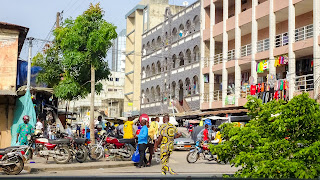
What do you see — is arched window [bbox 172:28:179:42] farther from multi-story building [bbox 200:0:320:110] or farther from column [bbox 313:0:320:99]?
column [bbox 313:0:320:99]

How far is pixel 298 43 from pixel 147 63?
29667 millimetres

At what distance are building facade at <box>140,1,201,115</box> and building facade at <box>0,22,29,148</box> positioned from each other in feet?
69.5

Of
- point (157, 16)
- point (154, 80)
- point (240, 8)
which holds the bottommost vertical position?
point (154, 80)

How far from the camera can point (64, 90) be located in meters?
27.0

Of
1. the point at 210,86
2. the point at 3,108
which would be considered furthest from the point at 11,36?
the point at 210,86

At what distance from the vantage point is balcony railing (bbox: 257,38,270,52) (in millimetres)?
35447

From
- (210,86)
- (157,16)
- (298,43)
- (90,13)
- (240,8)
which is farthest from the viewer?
(157,16)

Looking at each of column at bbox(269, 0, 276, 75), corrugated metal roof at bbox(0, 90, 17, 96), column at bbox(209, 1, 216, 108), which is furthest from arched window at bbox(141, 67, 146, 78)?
corrugated metal roof at bbox(0, 90, 17, 96)

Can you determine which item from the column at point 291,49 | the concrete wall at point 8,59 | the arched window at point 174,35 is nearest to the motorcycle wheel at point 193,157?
the concrete wall at point 8,59

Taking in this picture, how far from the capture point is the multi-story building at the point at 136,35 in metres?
62.7

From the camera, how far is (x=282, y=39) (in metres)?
32.9

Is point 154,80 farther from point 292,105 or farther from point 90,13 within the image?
point 292,105

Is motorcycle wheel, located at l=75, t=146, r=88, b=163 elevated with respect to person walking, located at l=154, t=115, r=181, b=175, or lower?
lower

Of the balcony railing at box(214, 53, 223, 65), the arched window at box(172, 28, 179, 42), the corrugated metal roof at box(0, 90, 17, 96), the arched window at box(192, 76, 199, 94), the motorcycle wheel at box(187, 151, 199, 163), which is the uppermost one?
the arched window at box(172, 28, 179, 42)
